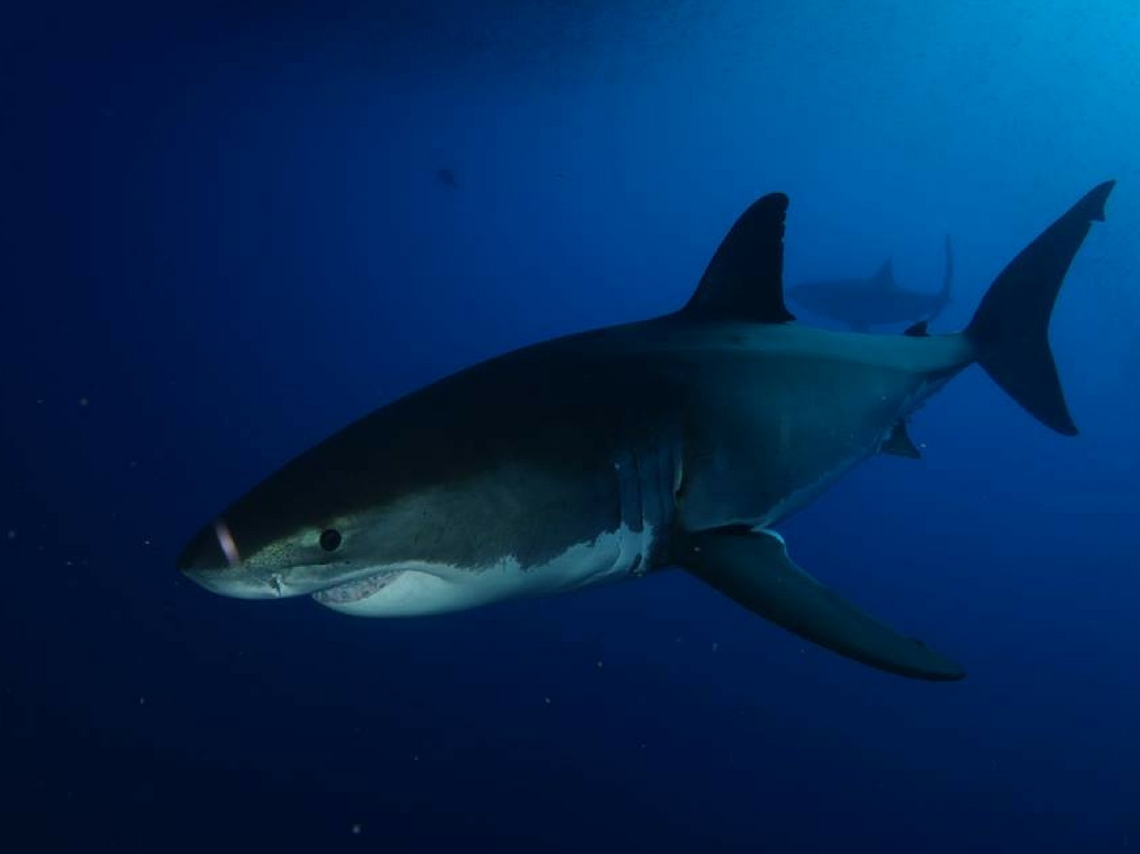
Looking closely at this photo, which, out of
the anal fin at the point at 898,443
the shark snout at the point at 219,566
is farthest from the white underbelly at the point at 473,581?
the anal fin at the point at 898,443

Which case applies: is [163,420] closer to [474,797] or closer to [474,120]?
[474,797]

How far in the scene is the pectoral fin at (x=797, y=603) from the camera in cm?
236

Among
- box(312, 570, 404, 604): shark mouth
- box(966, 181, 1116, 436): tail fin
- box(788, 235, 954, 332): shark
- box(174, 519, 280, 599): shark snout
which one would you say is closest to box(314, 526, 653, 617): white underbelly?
box(312, 570, 404, 604): shark mouth

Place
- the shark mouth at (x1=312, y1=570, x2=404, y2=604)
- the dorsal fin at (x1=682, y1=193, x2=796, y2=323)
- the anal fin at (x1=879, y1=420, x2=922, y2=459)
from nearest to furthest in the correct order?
the shark mouth at (x1=312, y1=570, x2=404, y2=604) < the dorsal fin at (x1=682, y1=193, x2=796, y2=323) < the anal fin at (x1=879, y1=420, x2=922, y2=459)

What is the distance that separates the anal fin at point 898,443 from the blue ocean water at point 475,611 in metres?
5.67

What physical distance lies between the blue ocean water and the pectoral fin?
678 centimetres

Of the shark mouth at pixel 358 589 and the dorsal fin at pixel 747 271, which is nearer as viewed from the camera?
the shark mouth at pixel 358 589

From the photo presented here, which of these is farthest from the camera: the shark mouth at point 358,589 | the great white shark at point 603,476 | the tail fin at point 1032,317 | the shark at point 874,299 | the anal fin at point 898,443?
the shark at point 874,299

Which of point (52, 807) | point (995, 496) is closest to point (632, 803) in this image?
point (52, 807)

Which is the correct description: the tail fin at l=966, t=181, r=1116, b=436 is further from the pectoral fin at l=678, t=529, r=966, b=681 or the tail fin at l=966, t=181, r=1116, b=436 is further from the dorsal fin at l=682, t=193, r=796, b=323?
the pectoral fin at l=678, t=529, r=966, b=681

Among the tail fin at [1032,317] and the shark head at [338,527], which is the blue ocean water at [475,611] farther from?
the shark head at [338,527]

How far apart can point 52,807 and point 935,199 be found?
120m

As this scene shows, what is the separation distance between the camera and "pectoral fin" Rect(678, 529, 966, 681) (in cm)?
236

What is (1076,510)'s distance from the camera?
112ft
